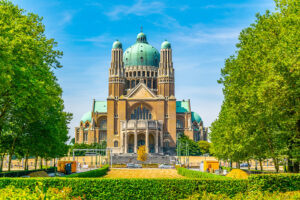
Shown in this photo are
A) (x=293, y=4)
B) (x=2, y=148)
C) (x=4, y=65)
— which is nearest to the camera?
(x=4, y=65)

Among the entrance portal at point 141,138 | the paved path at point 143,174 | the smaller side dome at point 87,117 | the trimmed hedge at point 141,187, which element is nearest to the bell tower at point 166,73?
the entrance portal at point 141,138

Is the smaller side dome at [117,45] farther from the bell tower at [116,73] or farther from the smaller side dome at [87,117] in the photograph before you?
the smaller side dome at [87,117]

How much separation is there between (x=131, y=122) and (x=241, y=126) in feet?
194

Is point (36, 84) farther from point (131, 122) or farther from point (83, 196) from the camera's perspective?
point (131, 122)

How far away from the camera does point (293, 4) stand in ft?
73.5

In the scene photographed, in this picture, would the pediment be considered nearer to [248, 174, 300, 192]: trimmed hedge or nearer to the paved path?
the paved path

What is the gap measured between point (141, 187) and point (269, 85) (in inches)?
375

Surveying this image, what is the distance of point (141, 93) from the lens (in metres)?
90.1

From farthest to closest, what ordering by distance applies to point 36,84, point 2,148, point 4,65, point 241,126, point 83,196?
point 2,148, point 241,126, point 36,84, point 4,65, point 83,196

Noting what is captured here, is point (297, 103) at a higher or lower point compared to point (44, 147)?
higher

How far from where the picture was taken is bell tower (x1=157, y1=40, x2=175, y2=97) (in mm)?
91688

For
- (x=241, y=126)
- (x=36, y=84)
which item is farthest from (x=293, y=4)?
(x=36, y=84)

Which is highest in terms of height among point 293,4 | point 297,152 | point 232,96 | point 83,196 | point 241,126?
point 293,4

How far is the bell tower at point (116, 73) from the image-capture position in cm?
9194
